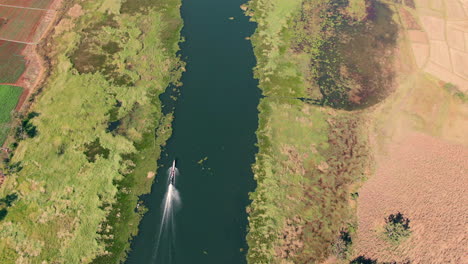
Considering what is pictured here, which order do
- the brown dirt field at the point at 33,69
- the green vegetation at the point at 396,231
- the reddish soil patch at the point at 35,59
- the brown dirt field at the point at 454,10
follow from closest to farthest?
1. the green vegetation at the point at 396,231
2. the brown dirt field at the point at 33,69
3. the reddish soil patch at the point at 35,59
4. the brown dirt field at the point at 454,10

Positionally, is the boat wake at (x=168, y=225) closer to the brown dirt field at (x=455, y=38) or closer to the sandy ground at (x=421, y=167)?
the sandy ground at (x=421, y=167)

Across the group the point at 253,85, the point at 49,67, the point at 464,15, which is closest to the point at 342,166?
the point at 253,85

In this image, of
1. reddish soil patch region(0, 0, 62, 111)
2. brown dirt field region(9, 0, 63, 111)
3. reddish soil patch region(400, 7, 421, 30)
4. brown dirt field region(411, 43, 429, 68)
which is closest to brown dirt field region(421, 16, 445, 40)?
reddish soil patch region(400, 7, 421, 30)

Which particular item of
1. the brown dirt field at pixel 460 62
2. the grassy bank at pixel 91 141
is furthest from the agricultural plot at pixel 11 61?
the brown dirt field at pixel 460 62

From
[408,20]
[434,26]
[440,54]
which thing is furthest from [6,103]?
[434,26]

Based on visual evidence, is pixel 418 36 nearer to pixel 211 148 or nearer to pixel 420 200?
pixel 420 200
